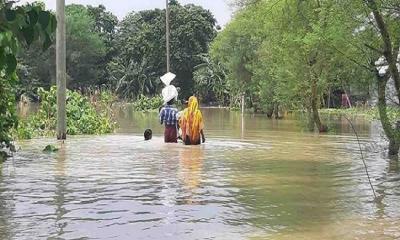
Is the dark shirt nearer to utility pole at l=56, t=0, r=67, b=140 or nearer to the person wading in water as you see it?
the person wading in water

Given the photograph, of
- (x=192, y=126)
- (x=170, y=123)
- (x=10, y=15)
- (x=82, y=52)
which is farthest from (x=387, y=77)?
(x=82, y=52)

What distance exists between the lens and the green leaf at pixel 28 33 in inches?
135

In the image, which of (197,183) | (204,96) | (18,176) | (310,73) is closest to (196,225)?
(197,183)

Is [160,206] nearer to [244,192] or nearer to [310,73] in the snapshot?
[244,192]

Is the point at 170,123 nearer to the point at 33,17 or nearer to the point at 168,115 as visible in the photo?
the point at 168,115

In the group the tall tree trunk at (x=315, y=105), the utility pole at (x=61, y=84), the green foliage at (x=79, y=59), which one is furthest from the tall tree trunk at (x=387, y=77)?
the green foliage at (x=79, y=59)

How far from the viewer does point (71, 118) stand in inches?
949

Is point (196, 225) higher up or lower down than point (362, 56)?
lower down

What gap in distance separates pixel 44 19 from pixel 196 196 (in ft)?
20.2

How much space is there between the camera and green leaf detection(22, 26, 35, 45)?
11.2ft

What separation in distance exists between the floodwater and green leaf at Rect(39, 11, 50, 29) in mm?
3671

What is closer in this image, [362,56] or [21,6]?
[21,6]

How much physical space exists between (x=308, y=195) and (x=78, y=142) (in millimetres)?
10946

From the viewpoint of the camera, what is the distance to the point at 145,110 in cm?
5775
